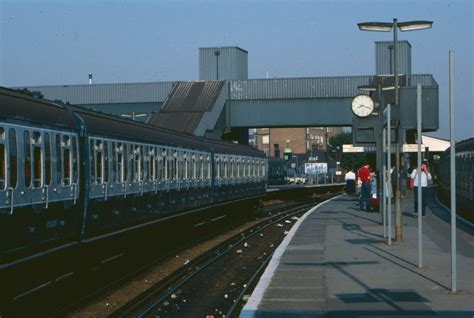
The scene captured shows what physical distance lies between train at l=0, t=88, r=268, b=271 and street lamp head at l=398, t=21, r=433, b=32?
674 centimetres

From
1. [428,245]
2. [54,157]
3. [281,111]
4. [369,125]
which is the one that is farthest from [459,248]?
[281,111]

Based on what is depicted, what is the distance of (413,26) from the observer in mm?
25250

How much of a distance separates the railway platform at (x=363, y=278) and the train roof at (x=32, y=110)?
3.73 meters

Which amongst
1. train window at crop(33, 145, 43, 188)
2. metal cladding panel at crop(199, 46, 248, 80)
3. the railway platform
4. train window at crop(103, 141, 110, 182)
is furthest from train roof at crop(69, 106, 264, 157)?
metal cladding panel at crop(199, 46, 248, 80)

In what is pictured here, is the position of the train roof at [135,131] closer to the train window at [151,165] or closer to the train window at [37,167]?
the train window at [151,165]

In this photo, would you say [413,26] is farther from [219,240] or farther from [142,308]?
[142,308]

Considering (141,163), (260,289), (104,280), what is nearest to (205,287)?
(104,280)

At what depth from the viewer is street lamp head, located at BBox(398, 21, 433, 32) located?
82.3 ft

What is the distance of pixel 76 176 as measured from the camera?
1458cm

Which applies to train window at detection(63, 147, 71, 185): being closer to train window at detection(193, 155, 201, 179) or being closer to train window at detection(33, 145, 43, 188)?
train window at detection(33, 145, 43, 188)

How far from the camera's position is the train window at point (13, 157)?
11180mm

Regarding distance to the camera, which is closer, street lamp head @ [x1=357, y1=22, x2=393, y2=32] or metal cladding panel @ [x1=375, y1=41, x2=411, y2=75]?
street lamp head @ [x1=357, y1=22, x2=393, y2=32]

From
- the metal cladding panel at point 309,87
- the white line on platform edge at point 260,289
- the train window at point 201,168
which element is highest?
the metal cladding panel at point 309,87

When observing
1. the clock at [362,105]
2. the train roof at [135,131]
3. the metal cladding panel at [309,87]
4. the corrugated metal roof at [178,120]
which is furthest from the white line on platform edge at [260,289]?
the metal cladding panel at [309,87]
